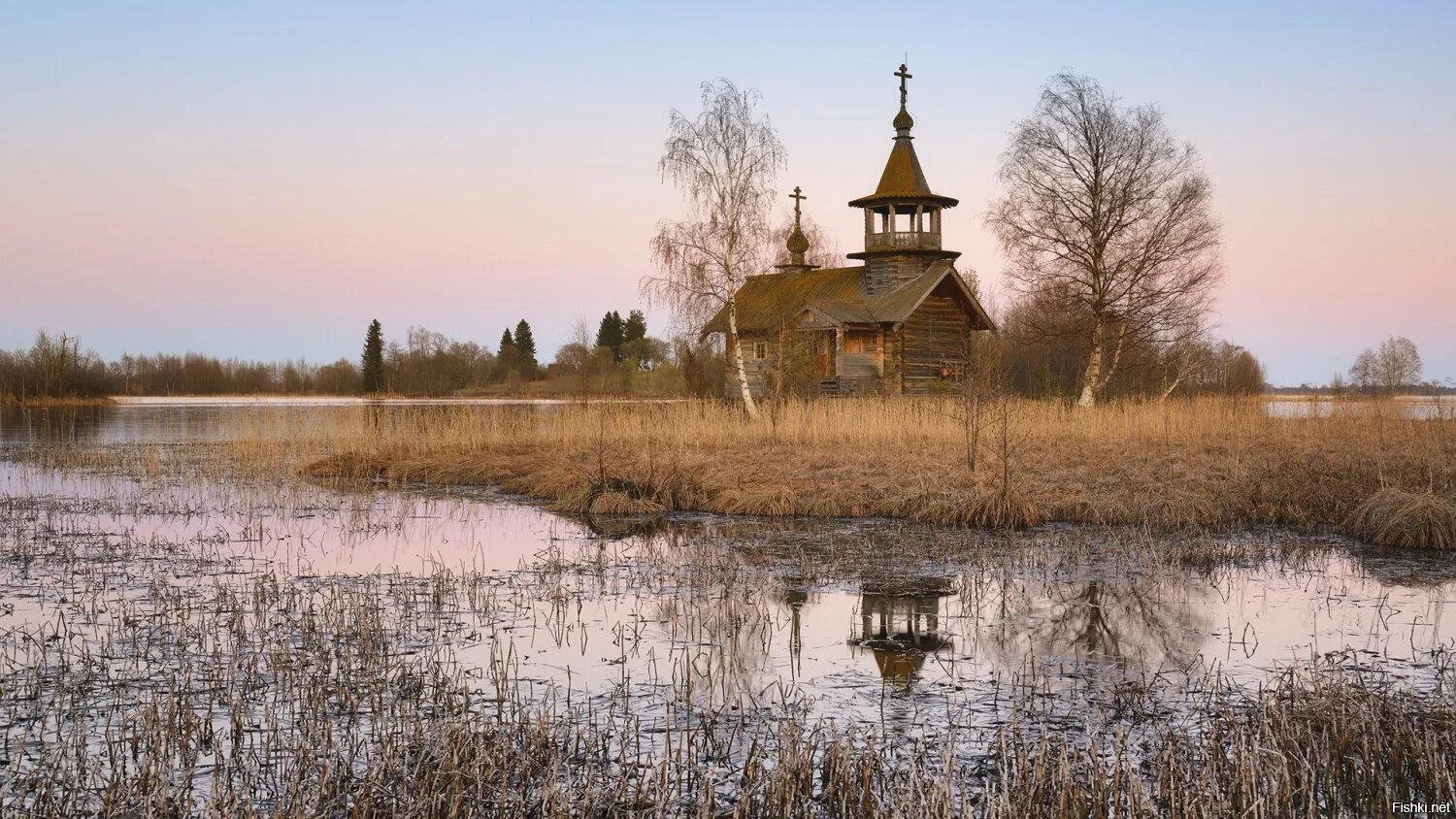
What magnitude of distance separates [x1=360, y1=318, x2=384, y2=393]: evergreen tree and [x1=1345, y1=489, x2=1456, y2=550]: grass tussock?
6317 cm

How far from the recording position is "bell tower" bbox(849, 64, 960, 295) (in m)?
33.7

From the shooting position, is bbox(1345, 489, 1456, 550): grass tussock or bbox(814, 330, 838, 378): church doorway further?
bbox(814, 330, 838, 378): church doorway

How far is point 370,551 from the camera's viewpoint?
10906 millimetres

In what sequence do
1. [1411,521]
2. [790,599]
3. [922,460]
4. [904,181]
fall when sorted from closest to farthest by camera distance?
1. [790,599]
2. [1411,521]
3. [922,460]
4. [904,181]

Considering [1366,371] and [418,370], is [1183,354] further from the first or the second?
[418,370]

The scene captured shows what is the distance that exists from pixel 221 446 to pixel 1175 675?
73.2ft

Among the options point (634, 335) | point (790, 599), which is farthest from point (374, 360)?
point (790, 599)

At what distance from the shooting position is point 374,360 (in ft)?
227

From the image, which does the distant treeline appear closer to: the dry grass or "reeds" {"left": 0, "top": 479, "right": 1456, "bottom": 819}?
the dry grass

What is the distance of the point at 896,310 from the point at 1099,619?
26.1 meters

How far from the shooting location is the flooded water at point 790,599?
20.1 ft

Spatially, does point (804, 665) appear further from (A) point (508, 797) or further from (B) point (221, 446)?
(B) point (221, 446)

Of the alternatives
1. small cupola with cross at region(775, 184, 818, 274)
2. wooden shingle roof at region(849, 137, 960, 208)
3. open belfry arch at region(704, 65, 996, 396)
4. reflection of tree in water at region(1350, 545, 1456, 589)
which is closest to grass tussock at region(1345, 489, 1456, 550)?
reflection of tree in water at region(1350, 545, 1456, 589)

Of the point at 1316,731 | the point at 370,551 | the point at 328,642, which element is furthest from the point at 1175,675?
the point at 370,551
